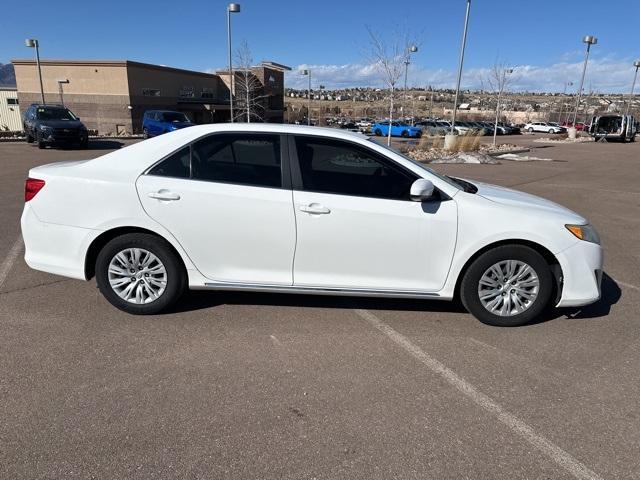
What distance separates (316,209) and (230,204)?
2.27ft

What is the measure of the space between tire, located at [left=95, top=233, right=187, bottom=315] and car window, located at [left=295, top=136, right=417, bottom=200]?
1.31 meters

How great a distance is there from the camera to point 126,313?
4.09 metres

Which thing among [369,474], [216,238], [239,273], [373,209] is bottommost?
[369,474]

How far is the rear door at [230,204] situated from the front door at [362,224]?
145mm

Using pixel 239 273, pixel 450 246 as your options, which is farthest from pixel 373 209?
pixel 239 273

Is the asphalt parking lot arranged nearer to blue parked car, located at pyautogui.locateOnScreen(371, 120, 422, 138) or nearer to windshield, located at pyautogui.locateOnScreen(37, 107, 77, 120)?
windshield, located at pyautogui.locateOnScreen(37, 107, 77, 120)

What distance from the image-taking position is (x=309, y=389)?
121 inches

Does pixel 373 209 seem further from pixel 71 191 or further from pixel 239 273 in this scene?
pixel 71 191

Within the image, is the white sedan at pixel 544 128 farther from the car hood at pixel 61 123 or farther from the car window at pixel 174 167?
the car window at pixel 174 167

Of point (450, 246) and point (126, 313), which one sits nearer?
point (450, 246)

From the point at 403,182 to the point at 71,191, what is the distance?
273 cm

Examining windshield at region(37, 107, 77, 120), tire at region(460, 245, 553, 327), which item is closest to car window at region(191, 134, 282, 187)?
tire at region(460, 245, 553, 327)

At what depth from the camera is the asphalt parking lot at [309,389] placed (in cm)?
246

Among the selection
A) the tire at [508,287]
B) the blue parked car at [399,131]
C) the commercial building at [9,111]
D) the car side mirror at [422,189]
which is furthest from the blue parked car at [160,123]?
the commercial building at [9,111]
